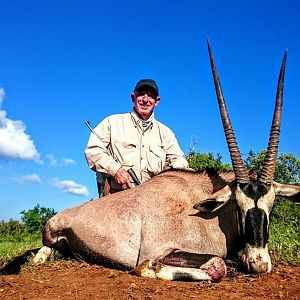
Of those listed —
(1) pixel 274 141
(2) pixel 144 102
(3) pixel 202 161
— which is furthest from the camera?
(3) pixel 202 161

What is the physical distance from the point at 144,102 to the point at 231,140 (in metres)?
2.53

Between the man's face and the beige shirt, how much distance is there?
0.34 feet

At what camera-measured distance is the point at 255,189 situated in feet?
17.8

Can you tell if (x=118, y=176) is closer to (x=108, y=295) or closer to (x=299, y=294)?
(x=108, y=295)

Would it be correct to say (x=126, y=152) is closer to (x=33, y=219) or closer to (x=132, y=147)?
(x=132, y=147)

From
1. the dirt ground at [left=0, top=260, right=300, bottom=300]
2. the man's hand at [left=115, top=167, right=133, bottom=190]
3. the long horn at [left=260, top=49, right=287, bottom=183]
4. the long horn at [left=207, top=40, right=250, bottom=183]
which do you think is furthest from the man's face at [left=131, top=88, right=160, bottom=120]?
the dirt ground at [left=0, top=260, right=300, bottom=300]

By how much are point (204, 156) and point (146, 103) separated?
20.7 feet

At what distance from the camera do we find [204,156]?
14188 mm

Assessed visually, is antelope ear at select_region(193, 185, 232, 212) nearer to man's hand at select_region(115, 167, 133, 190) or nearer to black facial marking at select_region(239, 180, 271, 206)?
black facial marking at select_region(239, 180, 271, 206)

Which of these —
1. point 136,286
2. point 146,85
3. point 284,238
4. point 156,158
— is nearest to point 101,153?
point 156,158

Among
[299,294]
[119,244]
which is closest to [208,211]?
[119,244]

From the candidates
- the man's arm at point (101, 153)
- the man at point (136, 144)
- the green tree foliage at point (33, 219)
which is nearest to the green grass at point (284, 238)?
the man at point (136, 144)

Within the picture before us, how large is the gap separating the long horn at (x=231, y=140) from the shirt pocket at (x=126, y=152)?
2.03 meters

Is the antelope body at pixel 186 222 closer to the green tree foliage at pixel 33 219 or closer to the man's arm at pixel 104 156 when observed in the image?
the man's arm at pixel 104 156
